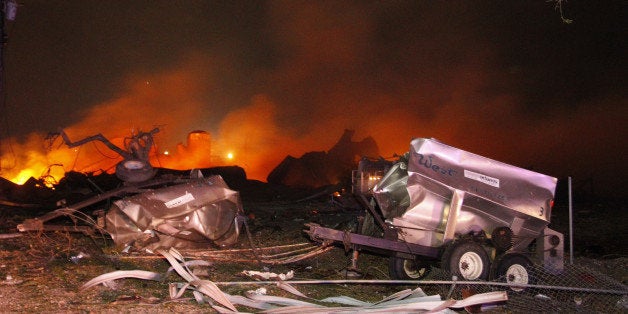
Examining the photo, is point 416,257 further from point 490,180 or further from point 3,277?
point 3,277

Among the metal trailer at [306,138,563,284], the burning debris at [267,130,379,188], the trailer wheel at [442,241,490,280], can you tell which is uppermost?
the burning debris at [267,130,379,188]

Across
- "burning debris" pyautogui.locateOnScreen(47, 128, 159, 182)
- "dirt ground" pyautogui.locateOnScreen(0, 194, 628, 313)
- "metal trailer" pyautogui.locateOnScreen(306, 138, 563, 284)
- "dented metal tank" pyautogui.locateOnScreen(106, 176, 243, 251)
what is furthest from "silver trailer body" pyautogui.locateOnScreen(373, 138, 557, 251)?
"burning debris" pyautogui.locateOnScreen(47, 128, 159, 182)

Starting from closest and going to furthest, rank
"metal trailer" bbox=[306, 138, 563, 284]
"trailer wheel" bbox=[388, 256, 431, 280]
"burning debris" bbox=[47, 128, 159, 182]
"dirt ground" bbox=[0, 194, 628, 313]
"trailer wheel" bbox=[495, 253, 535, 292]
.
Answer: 1. "dirt ground" bbox=[0, 194, 628, 313]
2. "metal trailer" bbox=[306, 138, 563, 284]
3. "trailer wheel" bbox=[495, 253, 535, 292]
4. "trailer wheel" bbox=[388, 256, 431, 280]
5. "burning debris" bbox=[47, 128, 159, 182]

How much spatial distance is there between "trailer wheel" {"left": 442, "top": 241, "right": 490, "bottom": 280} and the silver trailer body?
0.81 ft

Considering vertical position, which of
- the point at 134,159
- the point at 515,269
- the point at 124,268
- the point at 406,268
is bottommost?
the point at 124,268

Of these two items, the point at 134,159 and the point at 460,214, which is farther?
the point at 134,159

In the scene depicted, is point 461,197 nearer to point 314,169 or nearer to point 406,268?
point 406,268

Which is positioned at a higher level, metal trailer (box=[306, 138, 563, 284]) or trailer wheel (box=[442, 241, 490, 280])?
metal trailer (box=[306, 138, 563, 284])

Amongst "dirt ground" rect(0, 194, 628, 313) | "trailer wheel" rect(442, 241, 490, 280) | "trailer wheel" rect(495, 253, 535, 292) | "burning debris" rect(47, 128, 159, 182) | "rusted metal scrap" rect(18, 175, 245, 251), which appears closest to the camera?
"dirt ground" rect(0, 194, 628, 313)

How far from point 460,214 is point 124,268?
16.0 feet

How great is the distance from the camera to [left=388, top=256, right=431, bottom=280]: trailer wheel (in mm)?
7656

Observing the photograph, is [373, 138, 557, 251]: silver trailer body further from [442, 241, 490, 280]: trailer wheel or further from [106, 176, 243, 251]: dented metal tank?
[106, 176, 243, 251]: dented metal tank

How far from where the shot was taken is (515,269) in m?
7.36

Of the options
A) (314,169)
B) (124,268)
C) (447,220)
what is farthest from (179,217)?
(314,169)
